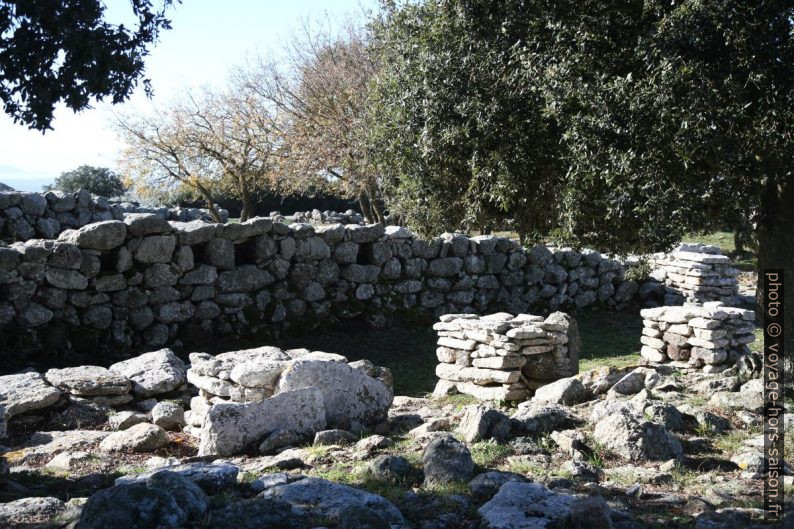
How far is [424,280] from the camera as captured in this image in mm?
18047

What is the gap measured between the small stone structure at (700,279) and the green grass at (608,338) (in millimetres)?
1321

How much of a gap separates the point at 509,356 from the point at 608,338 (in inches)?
240

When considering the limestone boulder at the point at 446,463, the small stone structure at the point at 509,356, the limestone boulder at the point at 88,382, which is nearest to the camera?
the limestone boulder at the point at 446,463

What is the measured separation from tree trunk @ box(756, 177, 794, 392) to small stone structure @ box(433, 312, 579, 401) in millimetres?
3701

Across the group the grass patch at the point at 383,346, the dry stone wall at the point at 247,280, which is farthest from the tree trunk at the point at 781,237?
the grass patch at the point at 383,346

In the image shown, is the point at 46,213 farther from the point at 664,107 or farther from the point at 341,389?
the point at 664,107

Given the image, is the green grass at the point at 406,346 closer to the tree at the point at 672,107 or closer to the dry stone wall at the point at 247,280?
the dry stone wall at the point at 247,280

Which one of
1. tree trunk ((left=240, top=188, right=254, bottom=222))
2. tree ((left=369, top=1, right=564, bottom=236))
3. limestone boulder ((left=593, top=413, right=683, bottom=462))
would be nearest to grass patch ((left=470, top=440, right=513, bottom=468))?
limestone boulder ((left=593, top=413, right=683, bottom=462))

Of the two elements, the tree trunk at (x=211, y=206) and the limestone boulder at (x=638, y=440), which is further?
the tree trunk at (x=211, y=206)

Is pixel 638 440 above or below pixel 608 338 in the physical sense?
above

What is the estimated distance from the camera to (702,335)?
41.7ft

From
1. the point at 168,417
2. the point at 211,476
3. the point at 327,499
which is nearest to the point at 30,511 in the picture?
the point at 211,476

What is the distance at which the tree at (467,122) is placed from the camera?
8.77 meters

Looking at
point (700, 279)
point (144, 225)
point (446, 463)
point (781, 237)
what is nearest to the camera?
point (446, 463)
